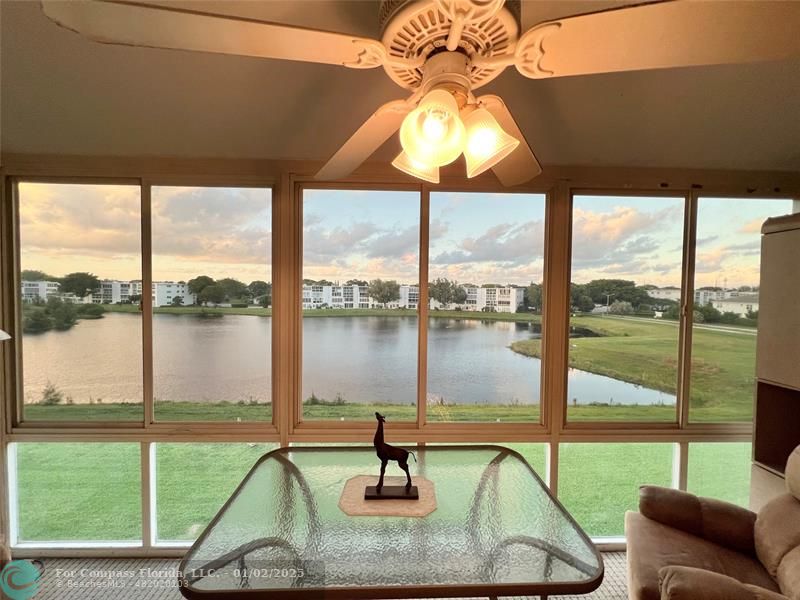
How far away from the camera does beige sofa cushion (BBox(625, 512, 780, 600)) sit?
1.46m

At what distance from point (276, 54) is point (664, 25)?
839 mm

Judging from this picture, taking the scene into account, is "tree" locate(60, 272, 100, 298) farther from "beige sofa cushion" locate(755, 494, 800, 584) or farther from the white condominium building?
"beige sofa cushion" locate(755, 494, 800, 584)

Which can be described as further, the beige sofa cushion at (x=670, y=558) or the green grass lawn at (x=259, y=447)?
the green grass lawn at (x=259, y=447)

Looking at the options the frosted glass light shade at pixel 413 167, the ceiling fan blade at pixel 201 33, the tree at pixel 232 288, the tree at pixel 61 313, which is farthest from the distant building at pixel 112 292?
the frosted glass light shade at pixel 413 167

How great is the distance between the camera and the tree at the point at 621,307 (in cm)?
232

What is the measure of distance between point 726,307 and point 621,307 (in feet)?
2.08

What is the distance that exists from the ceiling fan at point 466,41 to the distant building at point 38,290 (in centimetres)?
200

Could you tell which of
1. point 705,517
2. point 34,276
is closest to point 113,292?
point 34,276

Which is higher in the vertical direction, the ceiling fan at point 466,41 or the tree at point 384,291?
the ceiling fan at point 466,41

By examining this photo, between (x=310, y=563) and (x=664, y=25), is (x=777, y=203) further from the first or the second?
(x=310, y=563)

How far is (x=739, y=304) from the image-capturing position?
7.59 feet

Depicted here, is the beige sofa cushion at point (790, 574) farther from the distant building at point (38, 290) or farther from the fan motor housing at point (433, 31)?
the distant building at point (38, 290)

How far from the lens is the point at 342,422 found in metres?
2.25

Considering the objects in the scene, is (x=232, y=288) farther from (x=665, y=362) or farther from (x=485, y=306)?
(x=665, y=362)
